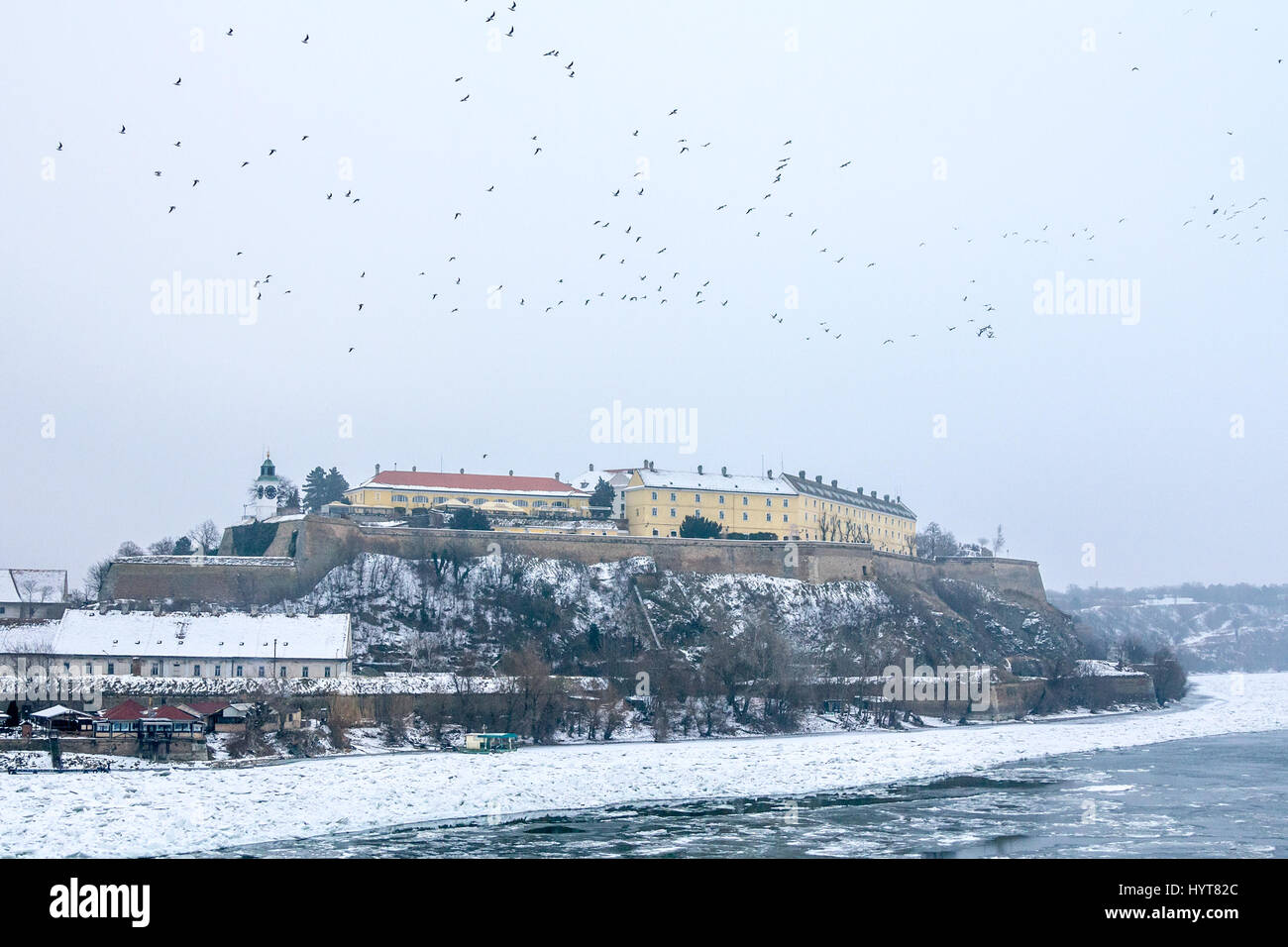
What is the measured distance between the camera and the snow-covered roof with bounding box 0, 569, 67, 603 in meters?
55.1

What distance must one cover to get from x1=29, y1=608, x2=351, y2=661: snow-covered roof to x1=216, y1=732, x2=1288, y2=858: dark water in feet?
67.1

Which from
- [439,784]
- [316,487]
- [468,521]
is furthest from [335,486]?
[439,784]

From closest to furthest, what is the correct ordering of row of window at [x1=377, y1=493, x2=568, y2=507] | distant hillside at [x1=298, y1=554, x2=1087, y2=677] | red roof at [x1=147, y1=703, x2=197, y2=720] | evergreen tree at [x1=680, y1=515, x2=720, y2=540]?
red roof at [x1=147, y1=703, x2=197, y2=720] < distant hillside at [x1=298, y1=554, x2=1087, y2=677] < evergreen tree at [x1=680, y1=515, x2=720, y2=540] < row of window at [x1=377, y1=493, x2=568, y2=507]

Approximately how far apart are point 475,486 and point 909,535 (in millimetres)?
34980

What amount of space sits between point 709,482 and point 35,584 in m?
36.3

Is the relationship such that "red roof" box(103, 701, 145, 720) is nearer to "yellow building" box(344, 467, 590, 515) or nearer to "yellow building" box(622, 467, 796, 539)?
"yellow building" box(344, 467, 590, 515)

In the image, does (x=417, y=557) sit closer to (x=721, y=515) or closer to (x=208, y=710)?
(x=208, y=710)

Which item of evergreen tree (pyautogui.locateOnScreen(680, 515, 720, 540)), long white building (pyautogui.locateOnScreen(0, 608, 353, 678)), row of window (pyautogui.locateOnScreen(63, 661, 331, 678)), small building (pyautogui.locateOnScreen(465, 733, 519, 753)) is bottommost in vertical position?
small building (pyautogui.locateOnScreen(465, 733, 519, 753))

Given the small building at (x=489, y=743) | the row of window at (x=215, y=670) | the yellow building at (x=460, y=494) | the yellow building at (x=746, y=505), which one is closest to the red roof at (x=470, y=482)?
the yellow building at (x=460, y=494)

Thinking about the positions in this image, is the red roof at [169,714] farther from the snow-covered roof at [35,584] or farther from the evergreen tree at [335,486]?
the evergreen tree at [335,486]

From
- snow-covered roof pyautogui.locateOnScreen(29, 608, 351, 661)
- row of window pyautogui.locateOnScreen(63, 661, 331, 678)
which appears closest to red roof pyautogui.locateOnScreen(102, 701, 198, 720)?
row of window pyautogui.locateOnScreen(63, 661, 331, 678)

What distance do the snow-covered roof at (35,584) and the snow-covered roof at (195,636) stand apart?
668 centimetres

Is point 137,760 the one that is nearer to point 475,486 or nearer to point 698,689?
point 698,689

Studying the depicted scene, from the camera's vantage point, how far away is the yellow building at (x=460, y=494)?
71.5 m
